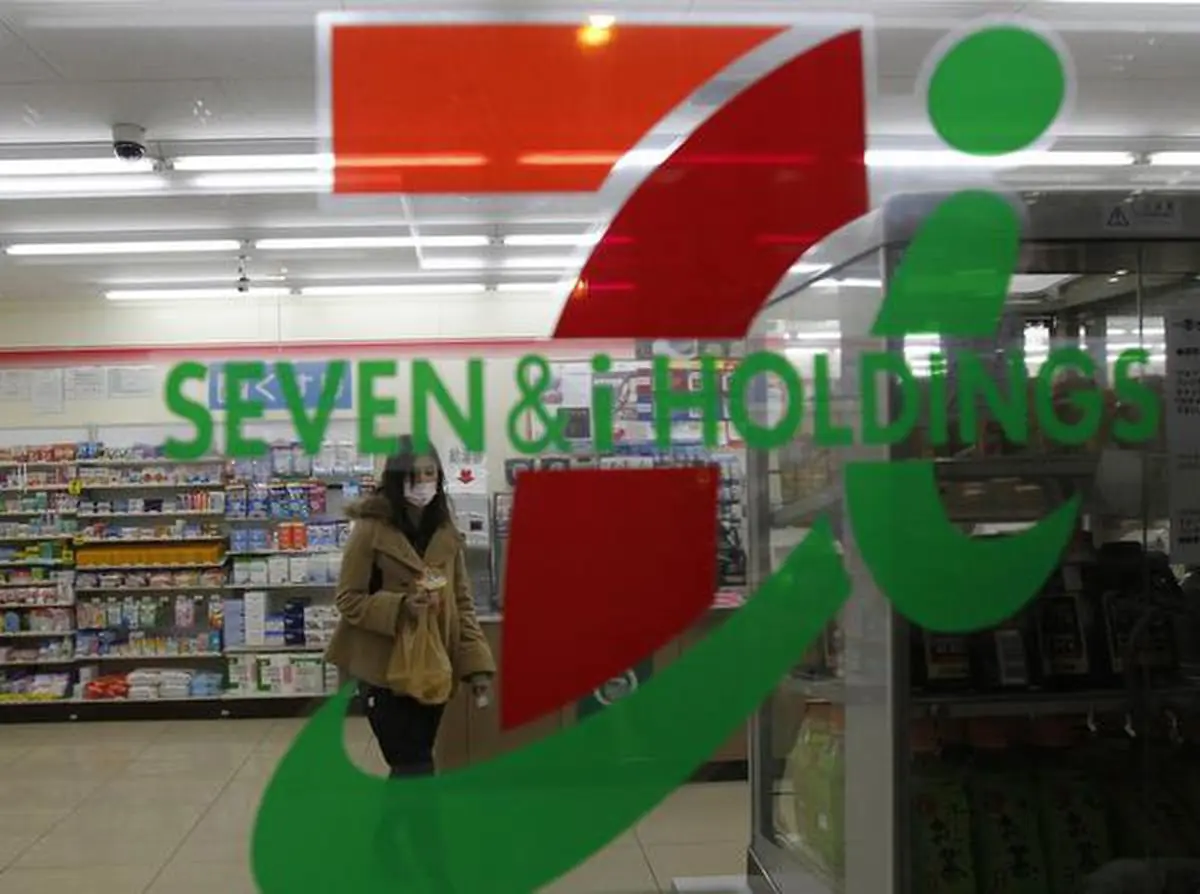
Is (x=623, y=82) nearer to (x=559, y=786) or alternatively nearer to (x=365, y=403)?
(x=365, y=403)

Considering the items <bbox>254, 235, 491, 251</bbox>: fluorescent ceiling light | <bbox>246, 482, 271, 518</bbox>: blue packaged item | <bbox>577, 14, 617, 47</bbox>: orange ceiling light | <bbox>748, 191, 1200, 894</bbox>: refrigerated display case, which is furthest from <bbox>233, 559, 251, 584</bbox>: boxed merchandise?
<bbox>577, 14, 617, 47</bbox>: orange ceiling light

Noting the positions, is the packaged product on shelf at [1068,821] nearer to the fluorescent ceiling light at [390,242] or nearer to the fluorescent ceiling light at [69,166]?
the fluorescent ceiling light at [390,242]

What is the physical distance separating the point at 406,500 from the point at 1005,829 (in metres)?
1.67

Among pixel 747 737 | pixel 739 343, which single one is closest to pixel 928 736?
pixel 747 737

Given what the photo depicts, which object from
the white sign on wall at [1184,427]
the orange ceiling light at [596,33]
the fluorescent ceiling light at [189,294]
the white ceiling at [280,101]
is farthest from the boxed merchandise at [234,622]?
the white sign on wall at [1184,427]

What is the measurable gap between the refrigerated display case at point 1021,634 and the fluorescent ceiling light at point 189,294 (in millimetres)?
1326

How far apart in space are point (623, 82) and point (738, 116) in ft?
0.93

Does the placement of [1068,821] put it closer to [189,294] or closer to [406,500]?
[406,500]

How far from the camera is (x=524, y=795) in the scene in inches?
104

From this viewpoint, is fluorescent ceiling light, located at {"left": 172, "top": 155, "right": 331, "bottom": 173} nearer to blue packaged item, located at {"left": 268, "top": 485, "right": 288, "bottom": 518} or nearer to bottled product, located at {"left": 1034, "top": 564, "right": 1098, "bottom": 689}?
blue packaged item, located at {"left": 268, "top": 485, "right": 288, "bottom": 518}

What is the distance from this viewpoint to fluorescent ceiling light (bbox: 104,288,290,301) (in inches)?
111

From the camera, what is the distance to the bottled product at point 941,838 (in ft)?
9.00

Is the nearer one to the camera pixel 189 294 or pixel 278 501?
pixel 189 294

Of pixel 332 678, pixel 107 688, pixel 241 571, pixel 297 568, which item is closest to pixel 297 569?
pixel 297 568
